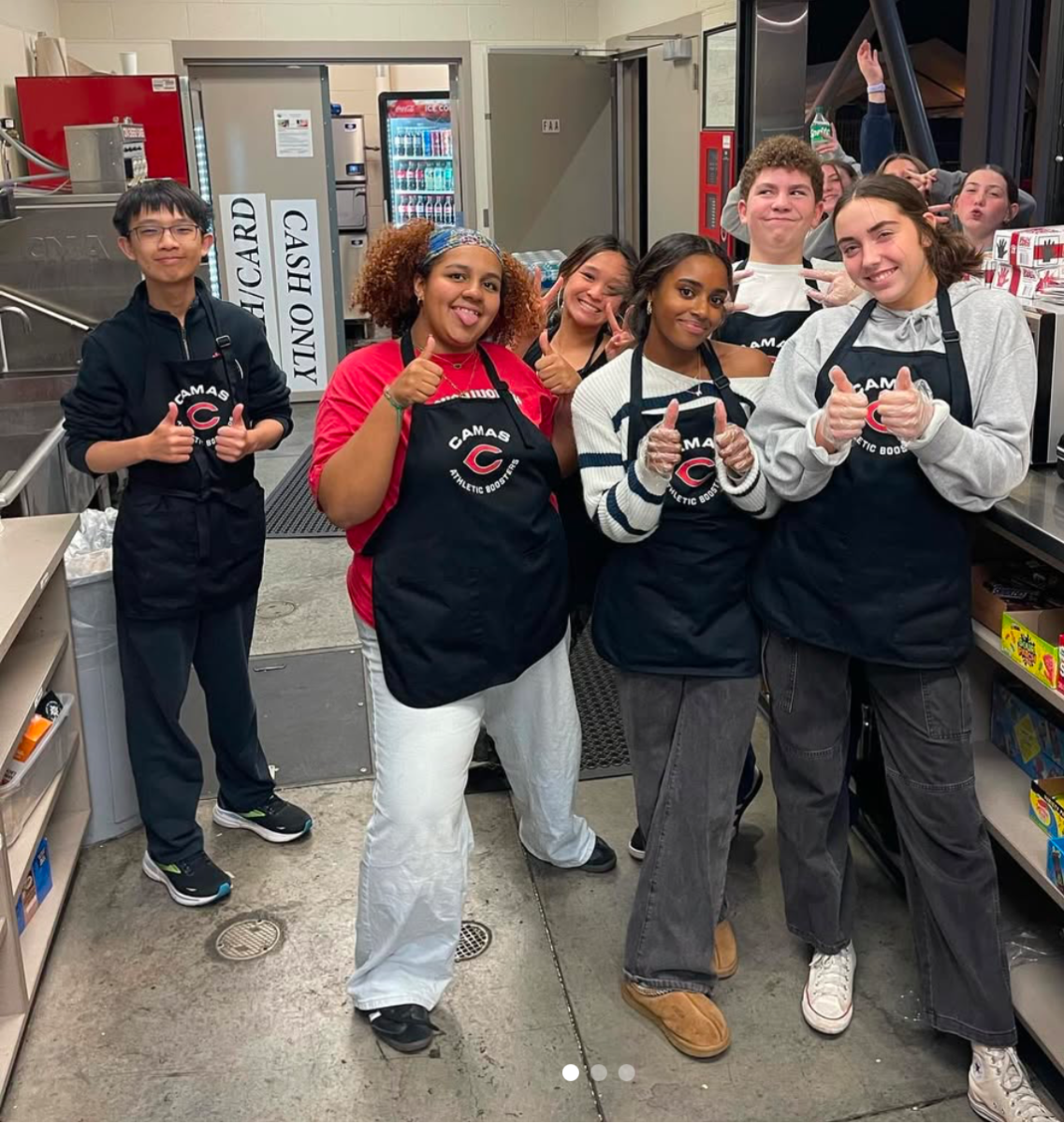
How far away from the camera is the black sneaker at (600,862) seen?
2764 millimetres

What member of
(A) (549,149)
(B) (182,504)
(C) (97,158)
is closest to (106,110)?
(C) (97,158)

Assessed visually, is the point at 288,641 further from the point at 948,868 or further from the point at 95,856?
the point at 948,868

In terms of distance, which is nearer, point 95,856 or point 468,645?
point 468,645

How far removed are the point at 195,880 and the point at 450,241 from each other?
160 cm

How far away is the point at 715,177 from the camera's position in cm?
546

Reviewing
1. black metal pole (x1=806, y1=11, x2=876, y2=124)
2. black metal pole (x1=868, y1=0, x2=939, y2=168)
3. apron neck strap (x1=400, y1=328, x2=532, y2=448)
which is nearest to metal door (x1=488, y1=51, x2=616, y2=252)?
black metal pole (x1=806, y1=11, x2=876, y2=124)

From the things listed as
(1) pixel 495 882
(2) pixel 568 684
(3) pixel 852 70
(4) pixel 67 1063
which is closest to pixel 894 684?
(2) pixel 568 684

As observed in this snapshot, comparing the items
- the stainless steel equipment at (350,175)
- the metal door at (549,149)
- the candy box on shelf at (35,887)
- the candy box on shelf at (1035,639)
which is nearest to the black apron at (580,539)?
the candy box on shelf at (1035,639)

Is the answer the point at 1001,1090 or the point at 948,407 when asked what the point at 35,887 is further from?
the point at 948,407

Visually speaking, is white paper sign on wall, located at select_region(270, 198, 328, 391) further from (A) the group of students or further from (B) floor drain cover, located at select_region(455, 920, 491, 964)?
(B) floor drain cover, located at select_region(455, 920, 491, 964)

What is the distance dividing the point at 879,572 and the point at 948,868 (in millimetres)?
559

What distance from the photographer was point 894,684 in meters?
2.03

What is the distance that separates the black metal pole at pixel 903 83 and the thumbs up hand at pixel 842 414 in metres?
2.46

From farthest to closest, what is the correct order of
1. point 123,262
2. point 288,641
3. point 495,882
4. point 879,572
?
point 123,262
point 288,641
point 495,882
point 879,572
